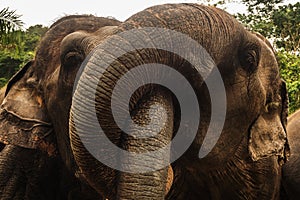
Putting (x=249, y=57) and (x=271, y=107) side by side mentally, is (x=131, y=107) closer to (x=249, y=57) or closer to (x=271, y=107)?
(x=249, y=57)

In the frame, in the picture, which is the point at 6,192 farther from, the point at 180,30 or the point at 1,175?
the point at 180,30

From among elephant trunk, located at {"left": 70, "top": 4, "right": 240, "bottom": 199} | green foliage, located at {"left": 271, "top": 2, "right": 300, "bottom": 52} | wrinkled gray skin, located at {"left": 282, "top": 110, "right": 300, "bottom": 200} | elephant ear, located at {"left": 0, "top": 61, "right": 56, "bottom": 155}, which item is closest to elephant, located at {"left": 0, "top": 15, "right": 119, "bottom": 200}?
elephant ear, located at {"left": 0, "top": 61, "right": 56, "bottom": 155}

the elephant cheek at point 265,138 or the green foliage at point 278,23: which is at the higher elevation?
the elephant cheek at point 265,138

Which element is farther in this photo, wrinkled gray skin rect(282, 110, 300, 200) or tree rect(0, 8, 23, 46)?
tree rect(0, 8, 23, 46)

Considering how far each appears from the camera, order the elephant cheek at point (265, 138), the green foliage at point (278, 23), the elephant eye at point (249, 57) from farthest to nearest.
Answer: the green foliage at point (278, 23), the elephant cheek at point (265, 138), the elephant eye at point (249, 57)

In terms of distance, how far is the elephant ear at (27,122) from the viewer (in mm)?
4746

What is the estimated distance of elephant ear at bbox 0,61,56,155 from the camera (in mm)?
4746

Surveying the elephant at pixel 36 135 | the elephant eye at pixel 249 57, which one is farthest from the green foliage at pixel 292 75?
the elephant eye at pixel 249 57

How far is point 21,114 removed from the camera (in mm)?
4805

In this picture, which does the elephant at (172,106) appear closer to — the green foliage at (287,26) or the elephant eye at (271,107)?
the elephant eye at (271,107)

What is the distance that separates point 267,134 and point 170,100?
1.32m

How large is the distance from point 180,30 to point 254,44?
74cm

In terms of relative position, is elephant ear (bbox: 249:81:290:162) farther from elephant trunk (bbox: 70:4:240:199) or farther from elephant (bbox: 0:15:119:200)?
elephant (bbox: 0:15:119:200)

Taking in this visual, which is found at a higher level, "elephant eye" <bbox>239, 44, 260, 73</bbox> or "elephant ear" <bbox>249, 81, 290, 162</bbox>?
"elephant eye" <bbox>239, 44, 260, 73</bbox>
